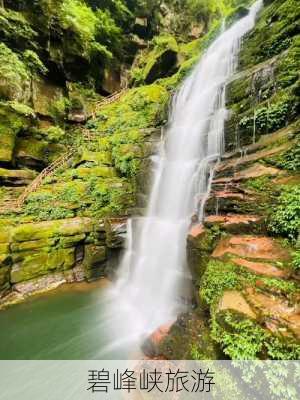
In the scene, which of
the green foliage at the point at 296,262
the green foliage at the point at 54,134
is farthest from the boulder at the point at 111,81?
the green foliage at the point at 296,262

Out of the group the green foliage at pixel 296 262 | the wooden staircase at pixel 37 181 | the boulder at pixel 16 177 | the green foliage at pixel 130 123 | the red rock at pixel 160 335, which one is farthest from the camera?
the green foliage at pixel 130 123

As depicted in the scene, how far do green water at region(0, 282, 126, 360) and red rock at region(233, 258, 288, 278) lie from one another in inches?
128

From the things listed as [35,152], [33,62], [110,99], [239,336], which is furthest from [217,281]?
[110,99]

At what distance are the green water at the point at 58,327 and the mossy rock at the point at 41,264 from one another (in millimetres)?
801

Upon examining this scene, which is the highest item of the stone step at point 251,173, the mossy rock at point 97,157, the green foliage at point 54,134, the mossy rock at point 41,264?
the green foliage at point 54,134

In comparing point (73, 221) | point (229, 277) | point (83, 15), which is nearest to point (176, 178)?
point (73, 221)

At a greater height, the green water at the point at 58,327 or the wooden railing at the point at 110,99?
the wooden railing at the point at 110,99

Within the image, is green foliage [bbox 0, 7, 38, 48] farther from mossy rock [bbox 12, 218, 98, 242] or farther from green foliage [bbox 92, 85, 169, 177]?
mossy rock [bbox 12, 218, 98, 242]

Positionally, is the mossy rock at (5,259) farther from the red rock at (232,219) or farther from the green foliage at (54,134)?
the green foliage at (54,134)

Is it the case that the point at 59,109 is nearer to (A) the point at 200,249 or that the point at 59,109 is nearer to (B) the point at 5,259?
(B) the point at 5,259

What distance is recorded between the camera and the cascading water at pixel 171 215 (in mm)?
6539

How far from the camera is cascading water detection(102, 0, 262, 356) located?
21.5 ft

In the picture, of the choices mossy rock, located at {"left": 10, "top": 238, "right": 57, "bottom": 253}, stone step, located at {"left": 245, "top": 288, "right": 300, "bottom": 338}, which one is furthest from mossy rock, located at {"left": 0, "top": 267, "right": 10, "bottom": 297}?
stone step, located at {"left": 245, "top": 288, "right": 300, "bottom": 338}

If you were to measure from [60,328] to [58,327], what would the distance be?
0.25 feet
